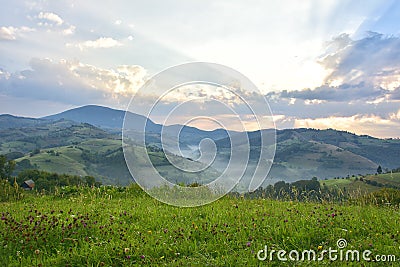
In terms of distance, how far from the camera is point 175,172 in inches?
465

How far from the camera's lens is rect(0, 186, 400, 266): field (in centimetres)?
609

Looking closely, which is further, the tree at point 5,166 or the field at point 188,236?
the tree at point 5,166

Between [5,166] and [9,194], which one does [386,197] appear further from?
[5,166]

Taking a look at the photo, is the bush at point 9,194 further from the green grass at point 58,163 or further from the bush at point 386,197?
the green grass at point 58,163

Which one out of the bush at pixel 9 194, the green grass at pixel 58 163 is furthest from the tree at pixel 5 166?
the green grass at pixel 58 163

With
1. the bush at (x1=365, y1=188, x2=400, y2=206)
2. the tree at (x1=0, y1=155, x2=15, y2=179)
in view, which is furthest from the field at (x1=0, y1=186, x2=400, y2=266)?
the tree at (x1=0, y1=155, x2=15, y2=179)

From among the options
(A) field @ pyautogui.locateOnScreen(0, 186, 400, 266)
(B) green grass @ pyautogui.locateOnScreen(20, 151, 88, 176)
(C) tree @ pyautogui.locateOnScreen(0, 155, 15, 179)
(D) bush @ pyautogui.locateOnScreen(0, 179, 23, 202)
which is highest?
(A) field @ pyautogui.locateOnScreen(0, 186, 400, 266)

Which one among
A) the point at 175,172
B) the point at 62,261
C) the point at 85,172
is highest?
the point at 175,172

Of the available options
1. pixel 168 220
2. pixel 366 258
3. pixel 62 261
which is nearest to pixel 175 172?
pixel 168 220

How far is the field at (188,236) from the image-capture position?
20.0 ft

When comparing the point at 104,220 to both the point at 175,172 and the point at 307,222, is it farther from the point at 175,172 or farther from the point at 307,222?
the point at 307,222

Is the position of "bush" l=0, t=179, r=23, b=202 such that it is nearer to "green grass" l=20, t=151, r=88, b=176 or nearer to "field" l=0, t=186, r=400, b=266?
"field" l=0, t=186, r=400, b=266

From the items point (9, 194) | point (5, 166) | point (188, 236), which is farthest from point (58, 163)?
point (188, 236)

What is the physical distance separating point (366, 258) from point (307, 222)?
206cm
